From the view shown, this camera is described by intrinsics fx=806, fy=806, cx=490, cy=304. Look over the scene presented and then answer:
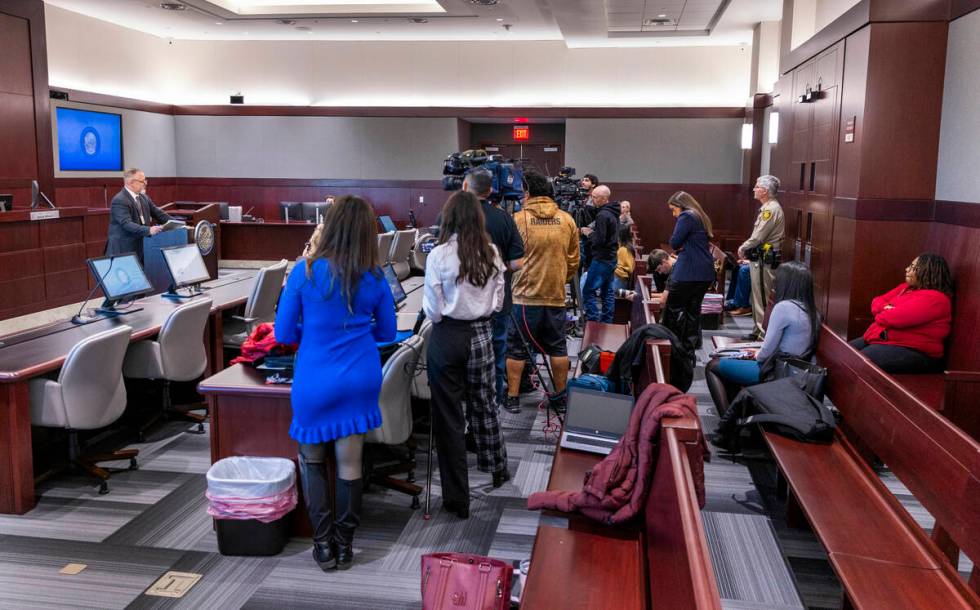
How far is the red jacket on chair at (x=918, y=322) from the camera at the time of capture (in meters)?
4.78

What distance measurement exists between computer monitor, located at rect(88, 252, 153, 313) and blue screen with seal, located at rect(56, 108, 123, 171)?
7.15m

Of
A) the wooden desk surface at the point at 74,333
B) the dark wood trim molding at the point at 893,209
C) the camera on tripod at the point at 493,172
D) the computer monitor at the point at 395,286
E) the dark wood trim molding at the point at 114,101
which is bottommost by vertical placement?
the wooden desk surface at the point at 74,333

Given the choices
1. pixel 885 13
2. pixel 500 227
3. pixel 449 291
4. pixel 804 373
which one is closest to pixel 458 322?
pixel 449 291

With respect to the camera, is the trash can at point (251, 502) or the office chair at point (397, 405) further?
the office chair at point (397, 405)

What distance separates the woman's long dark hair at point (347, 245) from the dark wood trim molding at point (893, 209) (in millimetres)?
4011

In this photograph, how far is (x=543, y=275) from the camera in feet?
16.6

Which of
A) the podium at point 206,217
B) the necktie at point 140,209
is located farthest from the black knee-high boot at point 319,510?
the podium at point 206,217

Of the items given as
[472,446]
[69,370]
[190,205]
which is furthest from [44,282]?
[472,446]

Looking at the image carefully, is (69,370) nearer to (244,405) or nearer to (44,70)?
(244,405)

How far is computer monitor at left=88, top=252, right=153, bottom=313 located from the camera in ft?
16.9

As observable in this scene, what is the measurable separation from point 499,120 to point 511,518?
1080 cm

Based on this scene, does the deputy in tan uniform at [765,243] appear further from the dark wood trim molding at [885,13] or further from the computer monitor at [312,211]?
the computer monitor at [312,211]

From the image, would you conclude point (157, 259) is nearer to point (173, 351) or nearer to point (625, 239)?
point (173, 351)

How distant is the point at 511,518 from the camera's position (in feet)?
12.4
